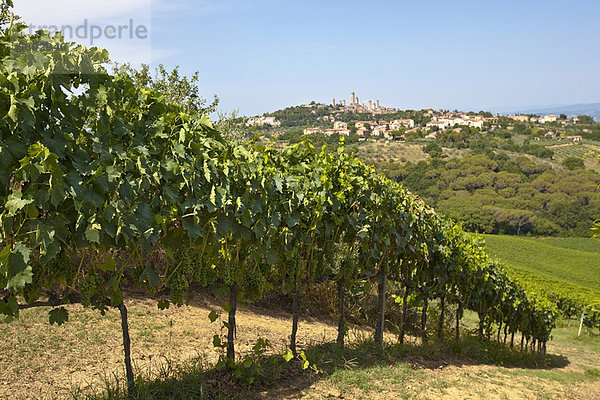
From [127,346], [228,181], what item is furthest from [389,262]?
[127,346]

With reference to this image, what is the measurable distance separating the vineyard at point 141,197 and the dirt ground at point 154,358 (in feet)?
1.54

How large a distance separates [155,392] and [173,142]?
6.51ft

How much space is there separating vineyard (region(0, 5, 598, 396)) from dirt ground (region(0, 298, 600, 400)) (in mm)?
470

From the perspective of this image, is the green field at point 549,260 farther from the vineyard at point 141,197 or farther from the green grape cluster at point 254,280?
the green grape cluster at point 254,280

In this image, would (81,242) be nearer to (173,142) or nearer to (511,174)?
(173,142)

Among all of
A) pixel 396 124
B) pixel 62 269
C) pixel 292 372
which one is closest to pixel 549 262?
pixel 292 372

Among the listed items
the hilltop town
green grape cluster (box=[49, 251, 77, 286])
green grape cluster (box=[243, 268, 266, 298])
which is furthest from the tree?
green grape cluster (box=[49, 251, 77, 286])

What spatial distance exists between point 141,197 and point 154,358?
7.61 ft

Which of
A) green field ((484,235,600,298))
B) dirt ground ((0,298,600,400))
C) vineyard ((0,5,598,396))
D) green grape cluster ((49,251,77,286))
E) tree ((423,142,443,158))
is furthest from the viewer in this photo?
tree ((423,142,443,158))

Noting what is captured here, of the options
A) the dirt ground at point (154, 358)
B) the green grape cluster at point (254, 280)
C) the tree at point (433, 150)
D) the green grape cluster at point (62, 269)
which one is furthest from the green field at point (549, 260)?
the green grape cluster at point (62, 269)

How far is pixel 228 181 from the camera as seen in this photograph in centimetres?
376

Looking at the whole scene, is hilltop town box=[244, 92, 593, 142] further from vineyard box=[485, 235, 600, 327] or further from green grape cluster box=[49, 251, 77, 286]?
green grape cluster box=[49, 251, 77, 286]

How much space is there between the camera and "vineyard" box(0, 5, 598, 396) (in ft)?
9.03

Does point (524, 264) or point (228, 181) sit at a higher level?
point (228, 181)
